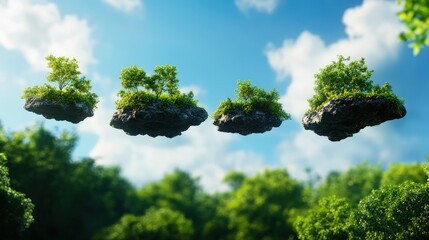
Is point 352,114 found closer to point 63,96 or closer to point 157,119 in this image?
point 157,119

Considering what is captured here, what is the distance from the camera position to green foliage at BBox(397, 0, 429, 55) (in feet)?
28.2

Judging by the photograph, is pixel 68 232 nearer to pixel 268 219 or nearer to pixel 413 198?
pixel 268 219

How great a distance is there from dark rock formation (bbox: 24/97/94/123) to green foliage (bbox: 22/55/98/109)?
226mm

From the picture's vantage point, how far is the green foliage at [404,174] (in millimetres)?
50438

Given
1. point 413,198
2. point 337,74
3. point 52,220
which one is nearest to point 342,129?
point 337,74

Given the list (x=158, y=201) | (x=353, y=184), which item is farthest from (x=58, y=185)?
(x=353, y=184)

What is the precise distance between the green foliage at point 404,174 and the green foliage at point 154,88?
39270 millimetres

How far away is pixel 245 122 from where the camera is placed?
17.8 meters

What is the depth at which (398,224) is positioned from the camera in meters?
18.6

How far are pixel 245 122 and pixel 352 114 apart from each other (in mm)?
4205

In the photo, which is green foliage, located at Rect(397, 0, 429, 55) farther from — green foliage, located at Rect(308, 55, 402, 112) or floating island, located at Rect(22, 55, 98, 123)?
floating island, located at Rect(22, 55, 98, 123)

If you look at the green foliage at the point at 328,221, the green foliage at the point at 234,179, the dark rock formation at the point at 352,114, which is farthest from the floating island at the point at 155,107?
the green foliage at the point at 234,179

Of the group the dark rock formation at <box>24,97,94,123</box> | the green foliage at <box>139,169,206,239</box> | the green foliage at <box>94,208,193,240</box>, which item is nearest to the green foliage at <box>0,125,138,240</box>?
the green foliage at <box>94,208,193,240</box>

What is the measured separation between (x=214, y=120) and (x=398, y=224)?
29.8 ft
